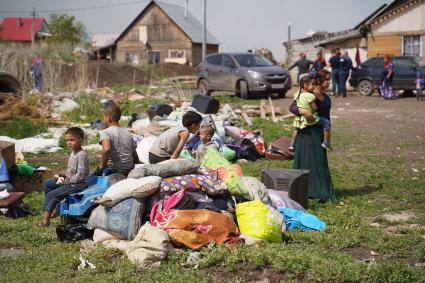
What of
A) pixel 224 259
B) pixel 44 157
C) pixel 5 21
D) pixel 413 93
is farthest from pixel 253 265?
pixel 5 21

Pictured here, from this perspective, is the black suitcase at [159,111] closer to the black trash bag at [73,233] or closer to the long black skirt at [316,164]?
the long black skirt at [316,164]

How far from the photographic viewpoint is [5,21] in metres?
93.6

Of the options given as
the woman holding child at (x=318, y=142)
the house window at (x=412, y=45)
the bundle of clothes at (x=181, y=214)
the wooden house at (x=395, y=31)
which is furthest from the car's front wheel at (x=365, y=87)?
the bundle of clothes at (x=181, y=214)

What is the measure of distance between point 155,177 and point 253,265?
1.63 m

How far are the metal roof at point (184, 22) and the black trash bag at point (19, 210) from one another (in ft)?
160

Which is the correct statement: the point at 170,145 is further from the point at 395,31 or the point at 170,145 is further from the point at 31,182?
the point at 395,31

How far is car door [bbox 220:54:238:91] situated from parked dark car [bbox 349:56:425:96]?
565cm

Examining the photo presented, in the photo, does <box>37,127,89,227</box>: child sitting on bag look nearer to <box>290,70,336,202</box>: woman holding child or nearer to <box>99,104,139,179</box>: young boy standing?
<box>99,104,139,179</box>: young boy standing

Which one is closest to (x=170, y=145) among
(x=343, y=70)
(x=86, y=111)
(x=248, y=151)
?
(x=248, y=151)

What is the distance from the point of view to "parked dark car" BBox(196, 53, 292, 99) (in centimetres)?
2281

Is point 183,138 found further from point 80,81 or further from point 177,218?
point 80,81

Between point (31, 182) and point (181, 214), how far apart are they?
165 inches

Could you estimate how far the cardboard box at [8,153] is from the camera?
9.02 m

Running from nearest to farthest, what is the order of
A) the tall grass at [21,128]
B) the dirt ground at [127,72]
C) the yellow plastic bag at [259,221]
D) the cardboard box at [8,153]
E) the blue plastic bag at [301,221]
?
the yellow plastic bag at [259,221]
the blue plastic bag at [301,221]
the cardboard box at [8,153]
the tall grass at [21,128]
the dirt ground at [127,72]
